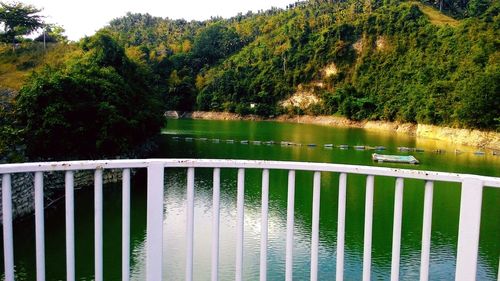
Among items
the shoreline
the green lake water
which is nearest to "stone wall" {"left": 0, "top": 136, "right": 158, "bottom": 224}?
the green lake water

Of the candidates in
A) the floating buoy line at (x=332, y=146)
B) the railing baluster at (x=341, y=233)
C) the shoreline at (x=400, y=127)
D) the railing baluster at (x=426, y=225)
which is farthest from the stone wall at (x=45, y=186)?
the shoreline at (x=400, y=127)

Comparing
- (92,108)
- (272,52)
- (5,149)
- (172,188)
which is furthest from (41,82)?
(272,52)

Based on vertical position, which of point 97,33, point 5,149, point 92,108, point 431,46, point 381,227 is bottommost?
point 381,227

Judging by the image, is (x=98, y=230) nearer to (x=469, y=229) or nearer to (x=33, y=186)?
(x=469, y=229)

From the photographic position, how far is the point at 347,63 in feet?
211

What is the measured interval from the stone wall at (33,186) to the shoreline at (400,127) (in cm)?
2611

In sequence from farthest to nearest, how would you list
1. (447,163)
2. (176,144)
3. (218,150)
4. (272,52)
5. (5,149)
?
(272,52)
(176,144)
(218,150)
(447,163)
(5,149)

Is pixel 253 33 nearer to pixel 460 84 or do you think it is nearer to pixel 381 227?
pixel 460 84

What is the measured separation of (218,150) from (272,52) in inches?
1844

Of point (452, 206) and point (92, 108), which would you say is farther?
point (92, 108)

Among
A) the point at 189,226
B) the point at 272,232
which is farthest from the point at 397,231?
the point at 272,232

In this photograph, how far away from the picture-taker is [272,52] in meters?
71.9

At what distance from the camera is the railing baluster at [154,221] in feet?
7.78

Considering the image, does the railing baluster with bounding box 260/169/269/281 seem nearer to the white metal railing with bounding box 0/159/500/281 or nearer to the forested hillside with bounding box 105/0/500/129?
the white metal railing with bounding box 0/159/500/281
